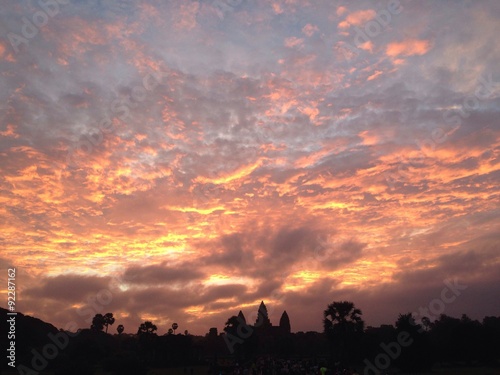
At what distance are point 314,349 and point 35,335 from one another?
250 ft

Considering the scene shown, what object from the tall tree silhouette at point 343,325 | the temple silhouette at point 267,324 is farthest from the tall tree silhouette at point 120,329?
the tall tree silhouette at point 343,325

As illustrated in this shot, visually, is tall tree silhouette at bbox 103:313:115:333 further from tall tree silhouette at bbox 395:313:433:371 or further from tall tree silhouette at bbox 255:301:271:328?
tall tree silhouette at bbox 395:313:433:371

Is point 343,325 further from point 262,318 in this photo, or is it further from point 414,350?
point 262,318

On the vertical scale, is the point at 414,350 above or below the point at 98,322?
below

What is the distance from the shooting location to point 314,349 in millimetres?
125375

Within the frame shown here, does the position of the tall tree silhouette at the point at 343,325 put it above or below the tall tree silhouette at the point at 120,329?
below

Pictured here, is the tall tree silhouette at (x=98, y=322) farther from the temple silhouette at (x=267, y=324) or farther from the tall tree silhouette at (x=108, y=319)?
the temple silhouette at (x=267, y=324)

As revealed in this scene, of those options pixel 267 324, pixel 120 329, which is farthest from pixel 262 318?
pixel 120 329

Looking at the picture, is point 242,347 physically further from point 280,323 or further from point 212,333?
point 280,323

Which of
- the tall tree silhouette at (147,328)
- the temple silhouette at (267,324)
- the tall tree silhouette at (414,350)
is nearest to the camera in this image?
the tall tree silhouette at (414,350)

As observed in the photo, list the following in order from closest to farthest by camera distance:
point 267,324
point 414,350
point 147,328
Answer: point 414,350 < point 147,328 < point 267,324

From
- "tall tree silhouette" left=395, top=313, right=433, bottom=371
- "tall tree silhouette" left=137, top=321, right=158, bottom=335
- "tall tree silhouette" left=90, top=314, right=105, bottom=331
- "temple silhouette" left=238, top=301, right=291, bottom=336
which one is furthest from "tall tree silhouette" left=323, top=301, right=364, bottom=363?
"temple silhouette" left=238, top=301, right=291, bottom=336

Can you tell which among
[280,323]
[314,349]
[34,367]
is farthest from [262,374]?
[280,323]

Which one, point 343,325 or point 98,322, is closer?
point 343,325
